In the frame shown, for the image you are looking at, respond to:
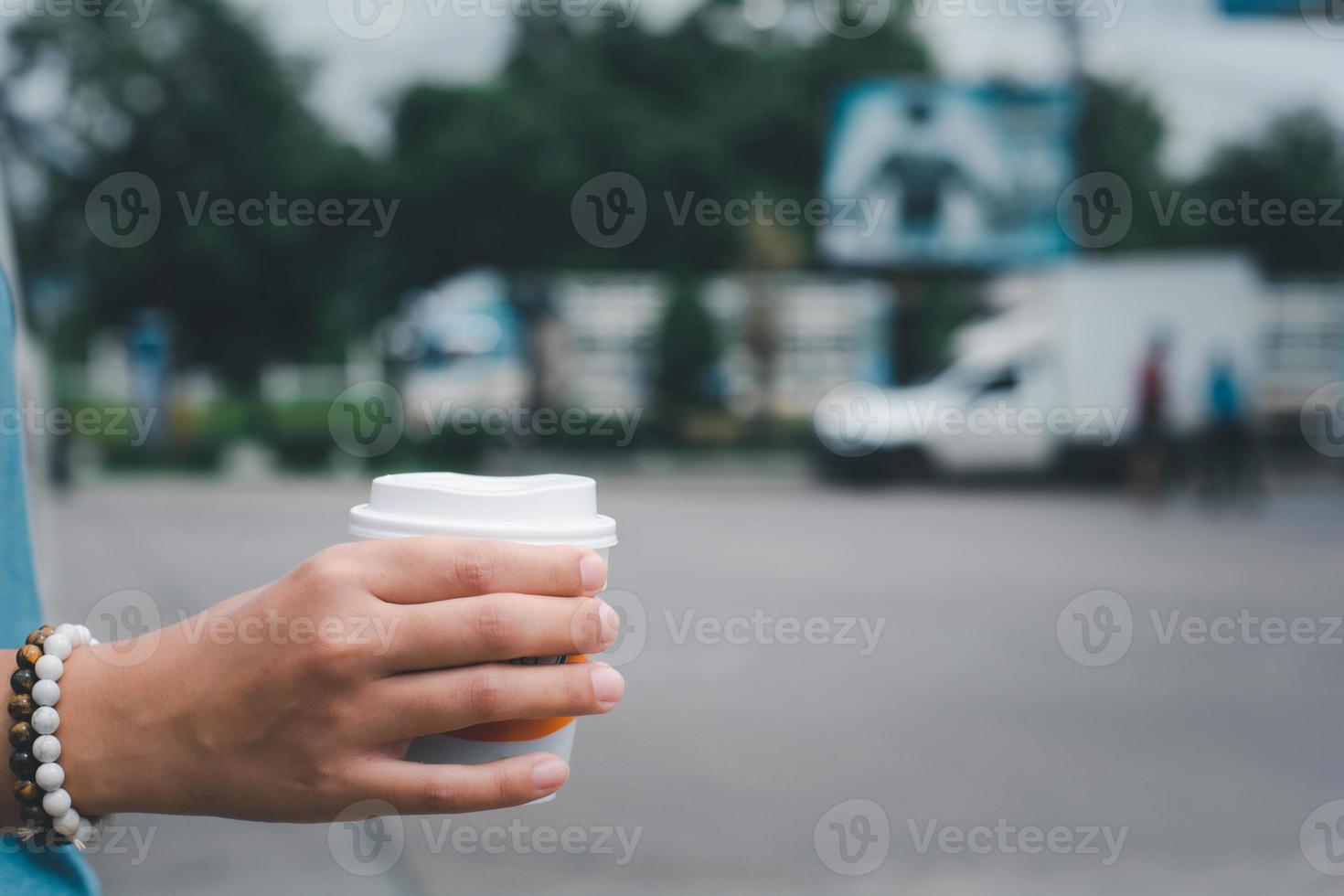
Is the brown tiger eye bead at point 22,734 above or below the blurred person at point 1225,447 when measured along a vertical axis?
above

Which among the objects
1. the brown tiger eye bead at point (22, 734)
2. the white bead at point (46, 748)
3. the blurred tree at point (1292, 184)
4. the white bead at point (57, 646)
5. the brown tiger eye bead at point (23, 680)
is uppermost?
the blurred tree at point (1292, 184)

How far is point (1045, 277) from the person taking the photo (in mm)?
21516

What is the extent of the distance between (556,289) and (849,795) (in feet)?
80.1

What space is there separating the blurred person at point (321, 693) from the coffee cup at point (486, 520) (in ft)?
0.22

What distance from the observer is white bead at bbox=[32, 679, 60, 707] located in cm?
98

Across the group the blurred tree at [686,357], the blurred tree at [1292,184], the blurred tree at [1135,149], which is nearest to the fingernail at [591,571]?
the blurred tree at [686,357]

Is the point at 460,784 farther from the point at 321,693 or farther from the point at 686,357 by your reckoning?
the point at 686,357

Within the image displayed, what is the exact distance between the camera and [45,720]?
0.97 m

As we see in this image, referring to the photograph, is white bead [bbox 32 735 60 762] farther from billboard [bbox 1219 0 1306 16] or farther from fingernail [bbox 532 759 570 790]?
billboard [bbox 1219 0 1306 16]

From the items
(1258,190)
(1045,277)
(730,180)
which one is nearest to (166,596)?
(1045,277)

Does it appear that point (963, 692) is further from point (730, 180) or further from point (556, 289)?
point (730, 180)

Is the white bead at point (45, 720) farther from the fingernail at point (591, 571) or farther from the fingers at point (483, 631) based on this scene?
the fingernail at point (591, 571)

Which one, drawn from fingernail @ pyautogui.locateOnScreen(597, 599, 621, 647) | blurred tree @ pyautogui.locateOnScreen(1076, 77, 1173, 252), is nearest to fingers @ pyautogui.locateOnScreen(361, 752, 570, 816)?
fingernail @ pyautogui.locateOnScreen(597, 599, 621, 647)

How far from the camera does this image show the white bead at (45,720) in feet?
3.18
